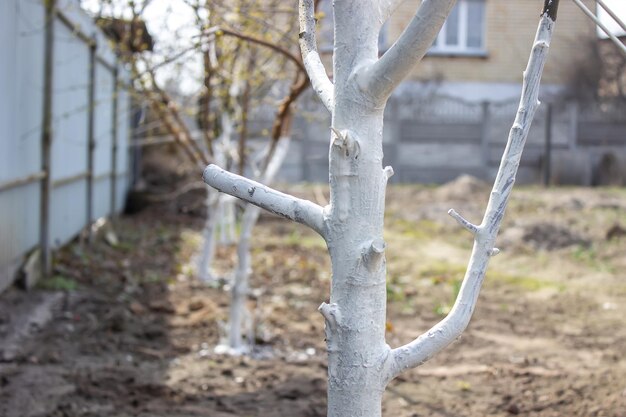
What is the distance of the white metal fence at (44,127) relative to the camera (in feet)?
22.1

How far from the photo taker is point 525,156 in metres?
20.3

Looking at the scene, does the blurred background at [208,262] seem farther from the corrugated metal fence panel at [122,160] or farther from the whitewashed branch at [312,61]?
the whitewashed branch at [312,61]

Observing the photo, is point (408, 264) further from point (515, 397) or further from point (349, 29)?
point (349, 29)

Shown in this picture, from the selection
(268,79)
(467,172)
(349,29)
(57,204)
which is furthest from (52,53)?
(467,172)

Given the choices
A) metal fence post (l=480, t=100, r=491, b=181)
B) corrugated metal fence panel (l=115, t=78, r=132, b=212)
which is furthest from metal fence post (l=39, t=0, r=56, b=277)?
metal fence post (l=480, t=100, r=491, b=181)

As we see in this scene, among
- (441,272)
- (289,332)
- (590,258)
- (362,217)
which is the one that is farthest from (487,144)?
(362,217)

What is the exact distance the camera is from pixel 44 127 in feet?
25.8

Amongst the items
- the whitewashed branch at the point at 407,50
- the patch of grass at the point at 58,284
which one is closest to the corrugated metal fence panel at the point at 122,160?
the patch of grass at the point at 58,284

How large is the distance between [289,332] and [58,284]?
2251 mm

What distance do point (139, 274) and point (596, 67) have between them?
15.2 metres

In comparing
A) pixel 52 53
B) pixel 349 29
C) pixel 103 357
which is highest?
pixel 52 53

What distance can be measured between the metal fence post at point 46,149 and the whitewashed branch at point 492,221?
6093mm

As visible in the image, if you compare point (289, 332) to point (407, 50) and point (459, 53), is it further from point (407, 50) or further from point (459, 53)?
point (459, 53)

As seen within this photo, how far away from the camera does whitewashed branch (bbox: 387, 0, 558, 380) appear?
225cm
